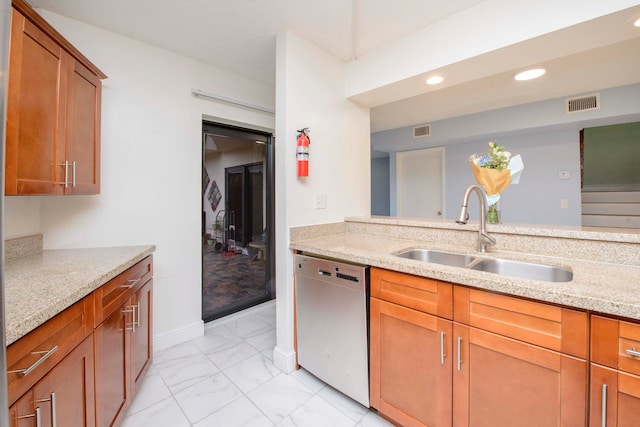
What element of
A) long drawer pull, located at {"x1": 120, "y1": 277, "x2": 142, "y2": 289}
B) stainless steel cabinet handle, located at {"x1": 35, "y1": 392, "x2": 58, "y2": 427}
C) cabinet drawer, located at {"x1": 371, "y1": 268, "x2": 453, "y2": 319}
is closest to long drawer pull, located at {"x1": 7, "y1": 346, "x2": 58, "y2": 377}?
stainless steel cabinet handle, located at {"x1": 35, "y1": 392, "x2": 58, "y2": 427}

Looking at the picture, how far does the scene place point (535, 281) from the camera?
3.56 ft

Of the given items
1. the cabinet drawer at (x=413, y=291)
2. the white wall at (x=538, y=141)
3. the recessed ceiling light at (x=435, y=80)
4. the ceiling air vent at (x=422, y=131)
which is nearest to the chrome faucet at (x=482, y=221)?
the cabinet drawer at (x=413, y=291)

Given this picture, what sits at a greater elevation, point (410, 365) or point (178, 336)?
point (410, 365)

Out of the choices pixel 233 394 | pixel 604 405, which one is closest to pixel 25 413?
pixel 233 394

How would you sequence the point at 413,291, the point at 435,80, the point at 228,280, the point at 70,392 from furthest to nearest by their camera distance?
the point at 228,280
the point at 435,80
the point at 413,291
the point at 70,392

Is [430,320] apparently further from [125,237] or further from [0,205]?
[125,237]

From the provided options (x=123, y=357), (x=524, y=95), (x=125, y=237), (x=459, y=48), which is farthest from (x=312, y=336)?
(x=524, y=95)

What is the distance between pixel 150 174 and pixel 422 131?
3994 mm

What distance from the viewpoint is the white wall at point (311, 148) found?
1.95 meters

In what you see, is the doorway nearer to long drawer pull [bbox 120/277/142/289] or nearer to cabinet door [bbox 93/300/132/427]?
long drawer pull [bbox 120/277/142/289]

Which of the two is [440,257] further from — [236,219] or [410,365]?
[236,219]

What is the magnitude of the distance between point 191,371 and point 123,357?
64cm

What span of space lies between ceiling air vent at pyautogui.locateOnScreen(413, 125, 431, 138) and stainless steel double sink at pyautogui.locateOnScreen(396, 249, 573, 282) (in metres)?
3.20

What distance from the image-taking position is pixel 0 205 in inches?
17.0
